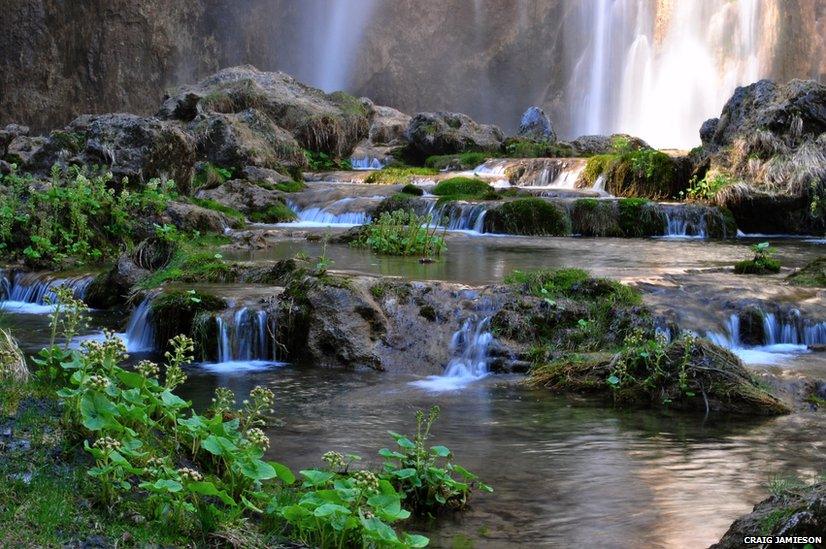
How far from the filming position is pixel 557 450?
575 cm

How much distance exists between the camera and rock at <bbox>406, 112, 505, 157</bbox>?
2638cm

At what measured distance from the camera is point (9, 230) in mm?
12141

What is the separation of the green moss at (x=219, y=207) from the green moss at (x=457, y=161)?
7.84m

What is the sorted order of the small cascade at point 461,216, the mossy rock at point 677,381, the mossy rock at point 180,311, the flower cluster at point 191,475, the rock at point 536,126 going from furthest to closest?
the rock at point 536,126
the small cascade at point 461,216
the mossy rock at point 180,311
the mossy rock at point 677,381
the flower cluster at point 191,475

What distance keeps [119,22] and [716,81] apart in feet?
76.1

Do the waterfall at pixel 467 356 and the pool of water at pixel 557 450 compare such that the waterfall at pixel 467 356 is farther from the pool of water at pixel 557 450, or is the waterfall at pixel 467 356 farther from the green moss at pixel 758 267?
the green moss at pixel 758 267

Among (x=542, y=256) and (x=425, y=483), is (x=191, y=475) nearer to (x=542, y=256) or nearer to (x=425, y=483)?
(x=425, y=483)

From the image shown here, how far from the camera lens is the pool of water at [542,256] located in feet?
35.0

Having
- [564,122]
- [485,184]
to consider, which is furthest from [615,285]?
[564,122]

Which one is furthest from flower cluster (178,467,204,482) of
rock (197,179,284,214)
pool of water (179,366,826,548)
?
rock (197,179,284,214)

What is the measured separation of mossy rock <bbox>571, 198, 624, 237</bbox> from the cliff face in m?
23.9

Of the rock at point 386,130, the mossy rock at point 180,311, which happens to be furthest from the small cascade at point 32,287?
the rock at point 386,130

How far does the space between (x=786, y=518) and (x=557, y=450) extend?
233 cm

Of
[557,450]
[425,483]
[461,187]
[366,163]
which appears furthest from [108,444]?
[366,163]
